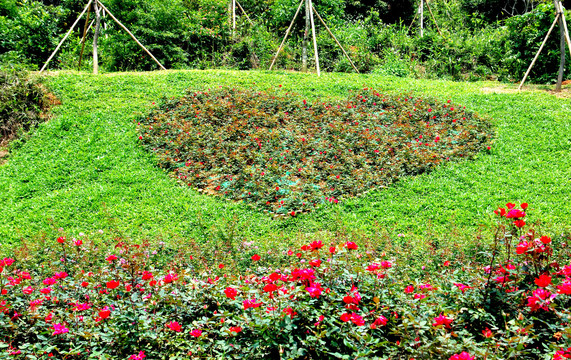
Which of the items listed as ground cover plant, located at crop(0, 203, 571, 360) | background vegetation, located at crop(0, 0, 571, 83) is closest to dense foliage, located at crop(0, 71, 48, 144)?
background vegetation, located at crop(0, 0, 571, 83)

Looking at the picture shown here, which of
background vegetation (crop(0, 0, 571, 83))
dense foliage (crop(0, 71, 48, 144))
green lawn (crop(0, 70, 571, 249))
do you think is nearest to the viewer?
→ green lawn (crop(0, 70, 571, 249))

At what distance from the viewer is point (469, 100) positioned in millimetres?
9828

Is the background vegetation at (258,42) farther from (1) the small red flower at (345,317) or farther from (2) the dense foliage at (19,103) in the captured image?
(1) the small red flower at (345,317)

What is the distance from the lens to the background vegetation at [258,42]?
11930mm

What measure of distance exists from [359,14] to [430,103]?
1324cm

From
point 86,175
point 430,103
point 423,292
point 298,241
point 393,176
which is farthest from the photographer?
point 430,103

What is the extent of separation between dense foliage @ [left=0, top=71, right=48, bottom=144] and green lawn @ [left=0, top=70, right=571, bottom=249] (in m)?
0.43

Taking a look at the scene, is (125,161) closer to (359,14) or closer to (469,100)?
(469,100)

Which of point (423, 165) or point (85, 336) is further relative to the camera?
point (423, 165)

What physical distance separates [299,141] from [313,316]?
5.55m

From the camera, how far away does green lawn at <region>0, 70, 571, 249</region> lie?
5.65 m

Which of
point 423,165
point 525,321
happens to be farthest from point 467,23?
point 525,321

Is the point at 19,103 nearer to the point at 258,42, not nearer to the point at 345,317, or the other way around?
the point at 258,42

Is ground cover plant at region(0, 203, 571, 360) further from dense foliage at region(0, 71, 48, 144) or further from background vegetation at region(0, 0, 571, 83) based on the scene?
background vegetation at region(0, 0, 571, 83)
